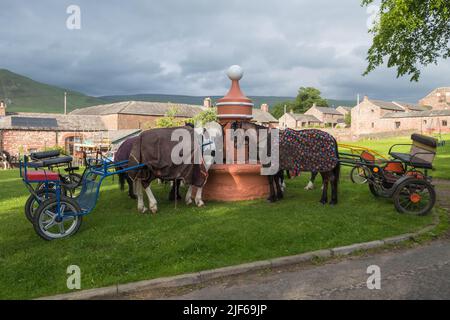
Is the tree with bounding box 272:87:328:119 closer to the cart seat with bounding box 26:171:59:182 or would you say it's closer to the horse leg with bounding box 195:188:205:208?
the horse leg with bounding box 195:188:205:208

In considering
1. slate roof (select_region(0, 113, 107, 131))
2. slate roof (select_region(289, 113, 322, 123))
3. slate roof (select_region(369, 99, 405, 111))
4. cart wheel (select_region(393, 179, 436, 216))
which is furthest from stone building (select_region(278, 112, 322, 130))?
cart wheel (select_region(393, 179, 436, 216))

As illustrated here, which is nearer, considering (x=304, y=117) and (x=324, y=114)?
(x=304, y=117)

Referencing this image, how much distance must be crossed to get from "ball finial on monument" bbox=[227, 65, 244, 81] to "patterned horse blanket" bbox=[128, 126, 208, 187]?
2.82 metres

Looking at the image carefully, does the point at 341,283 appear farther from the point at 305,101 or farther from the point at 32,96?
the point at 32,96

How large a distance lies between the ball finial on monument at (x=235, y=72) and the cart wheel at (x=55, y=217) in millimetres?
5476

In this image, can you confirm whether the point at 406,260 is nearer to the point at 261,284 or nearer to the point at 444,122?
the point at 261,284

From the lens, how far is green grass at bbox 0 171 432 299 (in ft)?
15.5

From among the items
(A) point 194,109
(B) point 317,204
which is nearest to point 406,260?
(B) point 317,204

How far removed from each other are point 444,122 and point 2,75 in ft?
618

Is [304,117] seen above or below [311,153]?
above

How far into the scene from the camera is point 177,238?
589 centimetres

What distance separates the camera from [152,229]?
21.3 feet

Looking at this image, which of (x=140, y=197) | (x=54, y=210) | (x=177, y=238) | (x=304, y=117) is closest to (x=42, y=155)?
(x=54, y=210)

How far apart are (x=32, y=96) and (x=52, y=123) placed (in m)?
137
